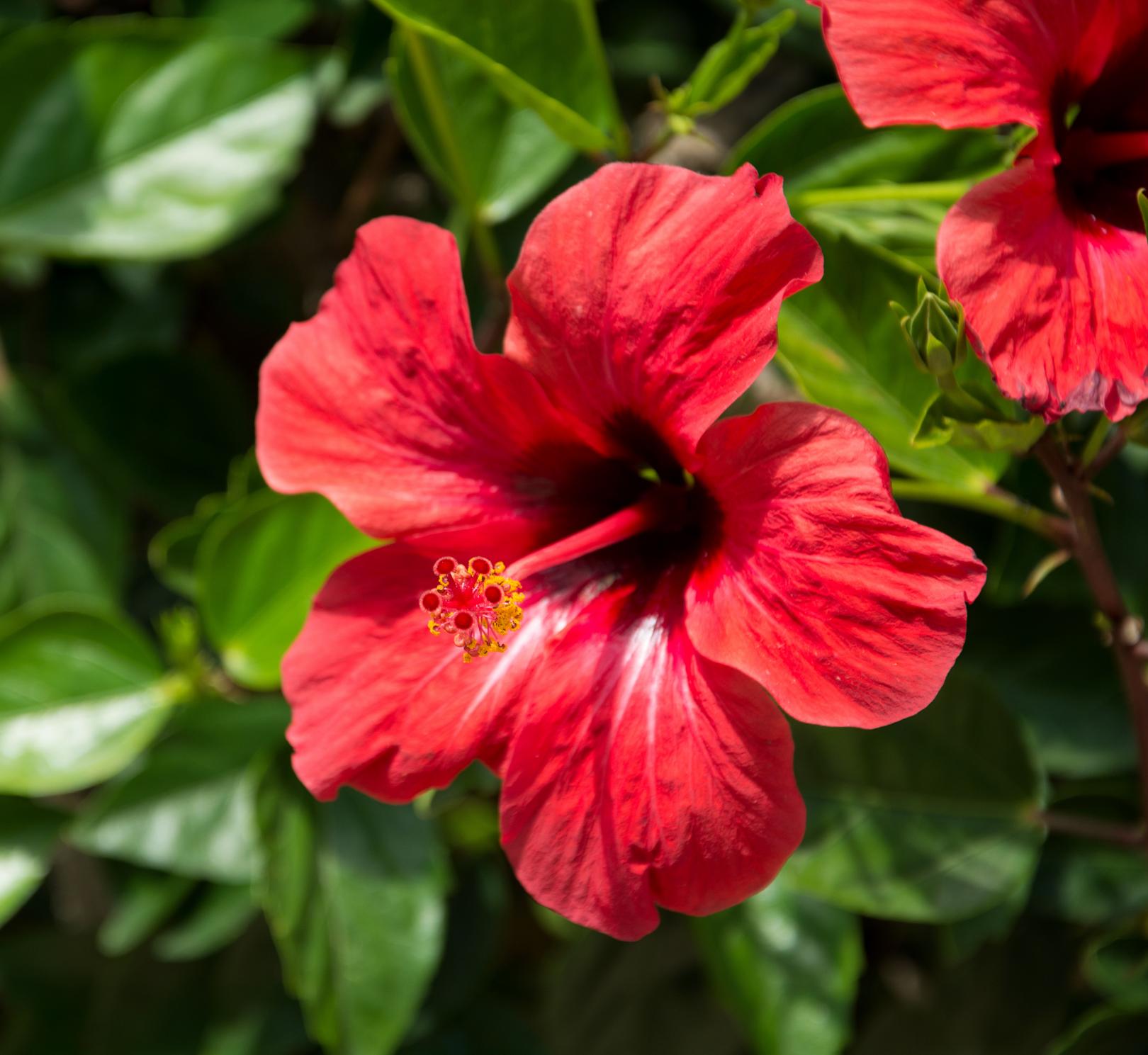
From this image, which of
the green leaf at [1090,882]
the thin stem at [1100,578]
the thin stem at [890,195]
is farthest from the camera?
the green leaf at [1090,882]

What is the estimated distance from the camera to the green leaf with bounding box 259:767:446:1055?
119 cm

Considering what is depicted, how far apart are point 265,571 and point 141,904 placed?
1.74 ft

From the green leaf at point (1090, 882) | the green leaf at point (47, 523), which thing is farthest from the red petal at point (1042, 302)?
the green leaf at point (47, 523)

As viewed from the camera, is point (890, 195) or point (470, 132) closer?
point (890, 195)

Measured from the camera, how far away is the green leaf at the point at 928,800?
44.8 inches

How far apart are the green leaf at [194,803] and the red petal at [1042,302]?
929mm

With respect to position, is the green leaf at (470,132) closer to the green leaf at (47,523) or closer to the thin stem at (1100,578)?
the thin stem at (1100,578)

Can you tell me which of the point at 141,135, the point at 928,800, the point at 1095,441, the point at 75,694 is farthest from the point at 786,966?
the point at 141,135

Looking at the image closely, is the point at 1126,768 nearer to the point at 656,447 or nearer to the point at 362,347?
the point at 656,447

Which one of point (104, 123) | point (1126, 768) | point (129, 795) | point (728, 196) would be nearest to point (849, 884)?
point (1126, 768)

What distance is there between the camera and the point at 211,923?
1.47 m

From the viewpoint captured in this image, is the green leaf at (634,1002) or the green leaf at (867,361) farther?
the green leaf at (634,1002)

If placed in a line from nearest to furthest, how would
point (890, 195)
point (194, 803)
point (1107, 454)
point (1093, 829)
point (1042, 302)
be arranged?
point (1042, 302) < point (1107, 454) < point (890, 195) < point (1093, 829) < point (194, 803)

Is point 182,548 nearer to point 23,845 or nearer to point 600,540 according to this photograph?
point 23,845
